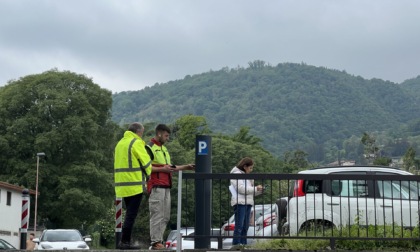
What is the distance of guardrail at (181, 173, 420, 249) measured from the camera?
1135cm

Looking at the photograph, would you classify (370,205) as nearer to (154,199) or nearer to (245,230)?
(245,230)

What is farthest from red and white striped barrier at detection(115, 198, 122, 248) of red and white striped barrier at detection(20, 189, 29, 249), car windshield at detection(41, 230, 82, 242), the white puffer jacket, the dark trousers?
car windshield at detection(41, 230, 82, 242)

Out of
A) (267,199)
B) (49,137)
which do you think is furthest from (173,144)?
(267,199)

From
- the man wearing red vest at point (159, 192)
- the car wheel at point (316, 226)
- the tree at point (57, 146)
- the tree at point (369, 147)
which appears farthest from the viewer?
the tree at point (369, 147)

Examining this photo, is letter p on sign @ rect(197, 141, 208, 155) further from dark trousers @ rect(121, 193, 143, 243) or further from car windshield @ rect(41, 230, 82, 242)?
car windshield @ rect(41, 230, 82, 242)

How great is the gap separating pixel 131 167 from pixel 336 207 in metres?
3.25

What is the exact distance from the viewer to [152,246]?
11.8 meters

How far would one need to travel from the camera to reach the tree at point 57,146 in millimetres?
57094

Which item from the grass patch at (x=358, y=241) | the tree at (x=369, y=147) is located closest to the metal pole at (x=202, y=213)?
the grass patch at (x=358, y=241)

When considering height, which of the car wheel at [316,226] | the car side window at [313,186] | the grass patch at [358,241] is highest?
the car side window at [313,186]

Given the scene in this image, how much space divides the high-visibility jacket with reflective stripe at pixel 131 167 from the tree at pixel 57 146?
1744 inches

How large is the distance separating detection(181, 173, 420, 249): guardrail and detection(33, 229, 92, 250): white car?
49.1 ft

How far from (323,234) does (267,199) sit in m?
3.19

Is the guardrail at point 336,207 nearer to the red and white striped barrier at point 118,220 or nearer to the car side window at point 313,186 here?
the car side window at point 313,186
